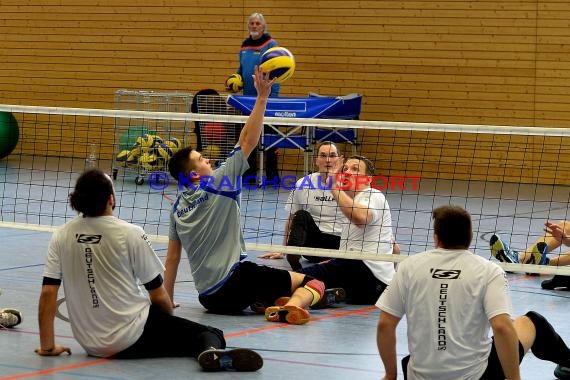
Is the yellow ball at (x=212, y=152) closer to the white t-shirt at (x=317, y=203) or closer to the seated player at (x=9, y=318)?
the white t-shirt at (x=317, y=203)

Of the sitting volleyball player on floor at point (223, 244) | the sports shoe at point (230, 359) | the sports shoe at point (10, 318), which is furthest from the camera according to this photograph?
the sitting volleyball player on floor at point (223, 244)

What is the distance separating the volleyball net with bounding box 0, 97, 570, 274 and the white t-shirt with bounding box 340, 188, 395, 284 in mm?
3086

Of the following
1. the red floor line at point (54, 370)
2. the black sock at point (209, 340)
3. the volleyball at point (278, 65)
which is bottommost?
the red floor line at point (54, 370)

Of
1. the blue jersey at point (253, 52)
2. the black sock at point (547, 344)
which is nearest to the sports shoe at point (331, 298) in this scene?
the black sock at point (547, 344)

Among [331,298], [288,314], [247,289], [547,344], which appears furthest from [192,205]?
[547,344]

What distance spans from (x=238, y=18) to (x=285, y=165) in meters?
2.72

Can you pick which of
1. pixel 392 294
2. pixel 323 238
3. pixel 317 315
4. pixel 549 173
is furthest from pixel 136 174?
pixel 392 294

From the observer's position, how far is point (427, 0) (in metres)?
16.4

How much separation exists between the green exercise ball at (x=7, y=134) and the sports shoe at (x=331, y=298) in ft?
38.3

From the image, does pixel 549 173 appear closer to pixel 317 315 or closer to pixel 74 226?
pixel 317 315

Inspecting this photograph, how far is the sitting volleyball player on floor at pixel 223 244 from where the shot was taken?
660cm

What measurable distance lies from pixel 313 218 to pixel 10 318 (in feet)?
10.8

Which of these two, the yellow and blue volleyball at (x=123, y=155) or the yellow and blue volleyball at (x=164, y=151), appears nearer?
the yellow and blue volleyball at (x=164, y=151)

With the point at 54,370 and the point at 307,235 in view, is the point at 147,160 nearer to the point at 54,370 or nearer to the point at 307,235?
the point at 307,235
